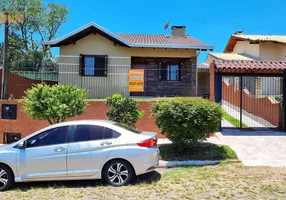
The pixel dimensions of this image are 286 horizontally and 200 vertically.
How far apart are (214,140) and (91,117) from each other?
17.3ft

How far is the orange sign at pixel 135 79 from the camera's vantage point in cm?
1374

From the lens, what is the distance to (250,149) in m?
9.09

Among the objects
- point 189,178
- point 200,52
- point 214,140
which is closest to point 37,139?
point 189,178

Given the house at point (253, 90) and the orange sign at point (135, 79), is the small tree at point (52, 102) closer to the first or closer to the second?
the orange sign at point (135, 79)

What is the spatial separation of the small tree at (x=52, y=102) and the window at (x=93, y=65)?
6.92 meters

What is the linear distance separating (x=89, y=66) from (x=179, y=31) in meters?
7.28

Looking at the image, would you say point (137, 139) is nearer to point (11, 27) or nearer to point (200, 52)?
point (200, 52)

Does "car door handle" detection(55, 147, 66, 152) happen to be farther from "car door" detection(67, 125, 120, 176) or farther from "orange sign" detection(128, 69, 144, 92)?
"orange sign" detection(128, 69, 144, 92)

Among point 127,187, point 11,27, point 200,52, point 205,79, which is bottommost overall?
point 127,187

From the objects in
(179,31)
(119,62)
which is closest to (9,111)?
(119,62)

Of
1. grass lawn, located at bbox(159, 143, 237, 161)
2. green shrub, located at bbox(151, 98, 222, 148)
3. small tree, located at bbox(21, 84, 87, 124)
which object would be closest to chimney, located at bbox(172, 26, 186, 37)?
green shrub, located at bbox(151, 98, 222, 148)

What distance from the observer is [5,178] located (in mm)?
5941

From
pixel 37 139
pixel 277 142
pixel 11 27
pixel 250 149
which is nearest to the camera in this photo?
pixel 37 139

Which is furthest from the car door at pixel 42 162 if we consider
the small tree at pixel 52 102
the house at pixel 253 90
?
the house at pixel 253 90
